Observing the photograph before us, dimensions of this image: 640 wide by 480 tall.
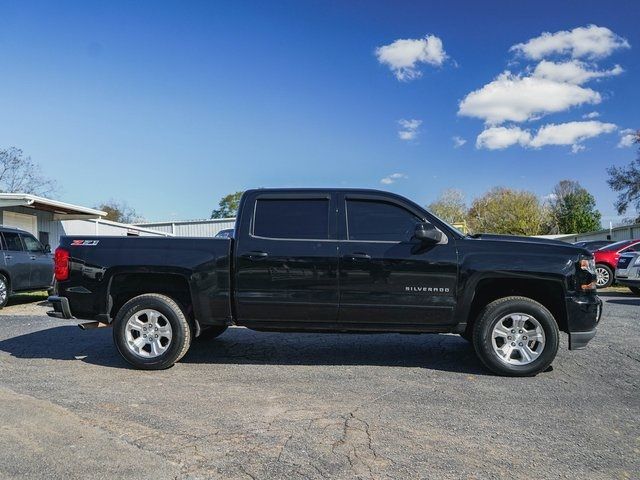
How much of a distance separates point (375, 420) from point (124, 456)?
188 cm

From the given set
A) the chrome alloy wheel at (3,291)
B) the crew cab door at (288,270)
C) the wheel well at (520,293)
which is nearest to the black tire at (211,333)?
the crew cab door at (288,270)

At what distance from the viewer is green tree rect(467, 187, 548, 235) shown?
2355 inches

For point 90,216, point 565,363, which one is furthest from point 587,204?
point 565,363

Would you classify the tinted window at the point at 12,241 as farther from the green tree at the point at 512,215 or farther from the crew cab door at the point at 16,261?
the green tree at the point at 512,215

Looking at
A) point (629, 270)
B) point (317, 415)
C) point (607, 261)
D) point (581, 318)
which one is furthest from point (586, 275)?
point (607, 261)

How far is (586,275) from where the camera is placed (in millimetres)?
5348

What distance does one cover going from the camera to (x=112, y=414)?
13.8ft

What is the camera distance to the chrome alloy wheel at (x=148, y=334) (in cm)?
558

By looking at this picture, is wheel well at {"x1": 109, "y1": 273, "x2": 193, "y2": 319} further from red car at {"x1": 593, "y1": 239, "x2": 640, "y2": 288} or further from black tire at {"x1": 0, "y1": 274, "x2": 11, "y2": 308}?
red car at {"x1": 593, "y1": 239, "x2": 640, "y2": 288}

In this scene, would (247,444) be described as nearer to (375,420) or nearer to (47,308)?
(375,420)

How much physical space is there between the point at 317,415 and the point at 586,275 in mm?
3300

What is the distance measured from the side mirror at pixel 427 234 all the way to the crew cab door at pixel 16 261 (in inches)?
399

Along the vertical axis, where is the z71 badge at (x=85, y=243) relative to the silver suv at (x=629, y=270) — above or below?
above

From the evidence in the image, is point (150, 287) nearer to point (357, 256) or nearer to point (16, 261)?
point (357, 256)
